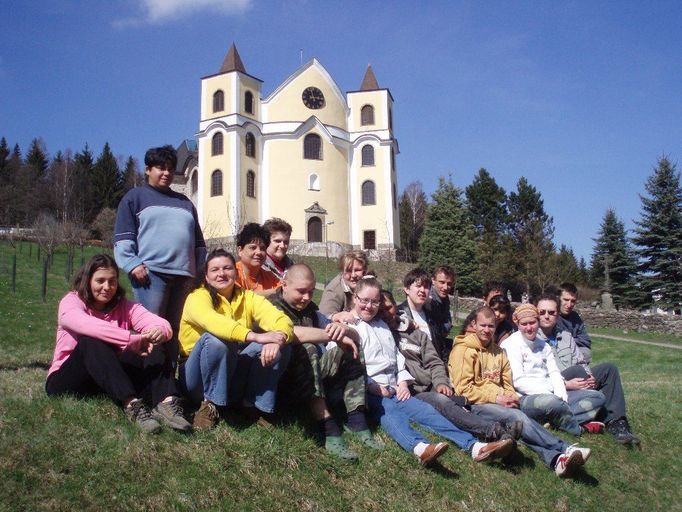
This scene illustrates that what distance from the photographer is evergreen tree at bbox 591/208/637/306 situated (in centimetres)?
3744

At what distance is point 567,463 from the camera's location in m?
5.25

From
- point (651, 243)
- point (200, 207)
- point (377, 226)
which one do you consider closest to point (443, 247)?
point (377, 226)

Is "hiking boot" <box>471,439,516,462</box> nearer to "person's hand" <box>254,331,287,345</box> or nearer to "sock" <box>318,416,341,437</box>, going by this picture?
"sock" <box>318,416,341,437</box>

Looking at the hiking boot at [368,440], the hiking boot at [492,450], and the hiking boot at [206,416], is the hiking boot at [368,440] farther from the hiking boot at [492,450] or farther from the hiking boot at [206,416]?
the hiking boot at [206,416]

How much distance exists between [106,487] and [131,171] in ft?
227

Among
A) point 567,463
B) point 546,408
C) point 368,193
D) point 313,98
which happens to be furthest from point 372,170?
point 567,463

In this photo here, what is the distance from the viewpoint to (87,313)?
15.1 ft

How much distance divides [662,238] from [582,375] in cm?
3358

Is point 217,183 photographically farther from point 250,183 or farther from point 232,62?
point 232,62

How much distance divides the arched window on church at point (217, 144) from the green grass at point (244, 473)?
116 feet

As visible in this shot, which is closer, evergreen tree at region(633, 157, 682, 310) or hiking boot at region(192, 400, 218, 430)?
hiking boot at region(192, 400, 218, 430)

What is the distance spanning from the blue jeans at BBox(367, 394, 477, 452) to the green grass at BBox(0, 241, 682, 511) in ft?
0.39

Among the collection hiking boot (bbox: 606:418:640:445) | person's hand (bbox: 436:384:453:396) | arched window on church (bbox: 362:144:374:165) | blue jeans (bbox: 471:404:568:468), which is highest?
arched window on church (bbox: 362:144:374:165)

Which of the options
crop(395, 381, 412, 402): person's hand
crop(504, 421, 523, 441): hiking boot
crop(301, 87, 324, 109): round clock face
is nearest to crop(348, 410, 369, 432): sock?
crop(395, 381, 412, 402): person's hand
